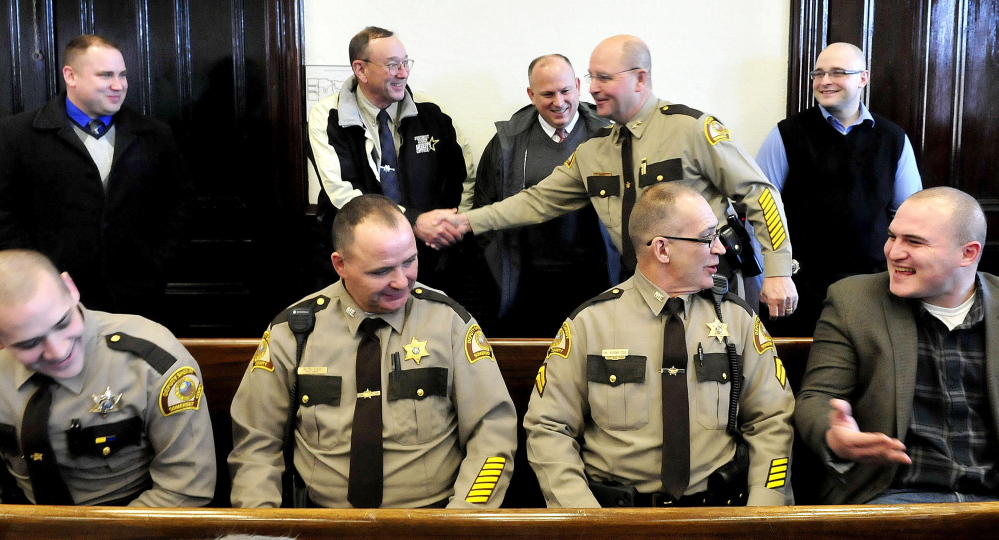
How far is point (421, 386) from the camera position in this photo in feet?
6.89

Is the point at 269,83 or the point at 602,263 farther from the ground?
the point at 269,83

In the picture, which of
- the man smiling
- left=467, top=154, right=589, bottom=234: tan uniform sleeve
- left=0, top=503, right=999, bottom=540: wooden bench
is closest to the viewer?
left=0, top=503, right=999, bottom=540: wooden bench

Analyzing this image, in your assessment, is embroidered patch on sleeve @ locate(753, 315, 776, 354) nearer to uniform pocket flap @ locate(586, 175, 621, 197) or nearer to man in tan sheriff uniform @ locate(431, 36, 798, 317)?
man in tan sheriff uniform @ locate(431, 36, 798, 317)

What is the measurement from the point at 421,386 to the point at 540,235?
5.05 ft

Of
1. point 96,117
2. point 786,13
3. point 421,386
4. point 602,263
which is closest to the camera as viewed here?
point 421,386

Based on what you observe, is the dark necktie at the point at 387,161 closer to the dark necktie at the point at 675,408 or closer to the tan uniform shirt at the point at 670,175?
the tan uniform shirt at the point at 670,175

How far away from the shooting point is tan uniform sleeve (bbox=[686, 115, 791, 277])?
8.68ft

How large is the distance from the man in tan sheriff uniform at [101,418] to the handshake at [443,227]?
128 cm

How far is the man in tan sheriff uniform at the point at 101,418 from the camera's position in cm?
189

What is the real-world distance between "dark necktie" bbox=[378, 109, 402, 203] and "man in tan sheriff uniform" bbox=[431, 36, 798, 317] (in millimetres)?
732

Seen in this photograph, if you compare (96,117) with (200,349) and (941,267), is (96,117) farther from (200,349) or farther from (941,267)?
(941,267)

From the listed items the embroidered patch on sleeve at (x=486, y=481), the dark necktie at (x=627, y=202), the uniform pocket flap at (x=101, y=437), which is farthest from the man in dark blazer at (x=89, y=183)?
the embroidered patch on sleeve at (x=486, y=481)

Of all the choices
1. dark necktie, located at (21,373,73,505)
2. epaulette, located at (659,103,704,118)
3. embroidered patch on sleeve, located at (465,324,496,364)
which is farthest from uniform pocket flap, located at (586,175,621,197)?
dark necktie, located at (21,373,73,505)

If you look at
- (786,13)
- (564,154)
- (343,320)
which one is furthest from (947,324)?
(786,13)
